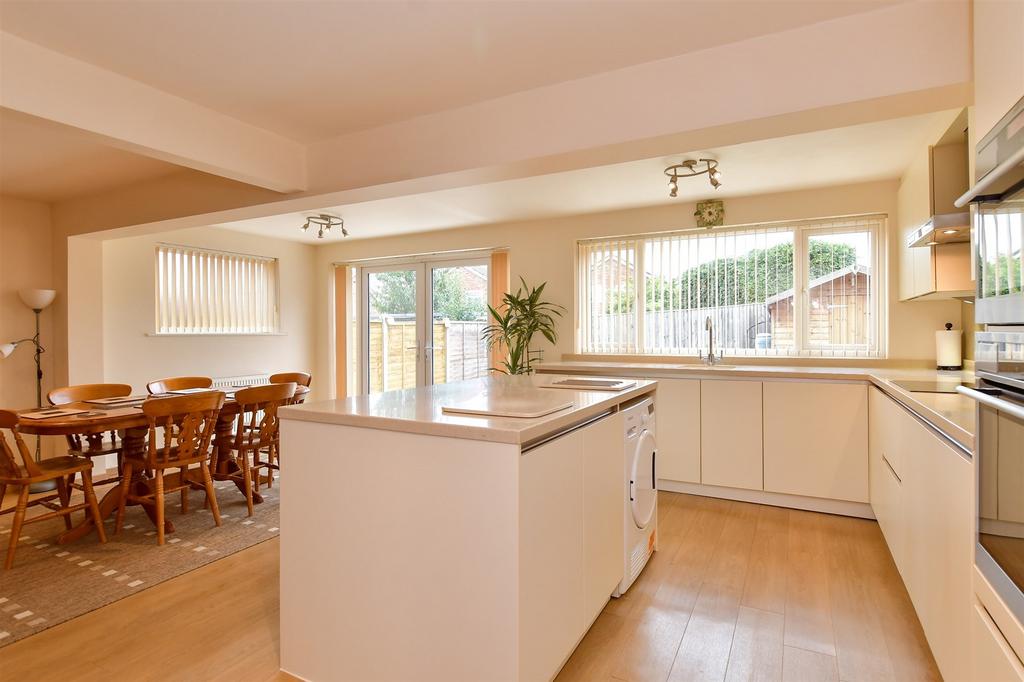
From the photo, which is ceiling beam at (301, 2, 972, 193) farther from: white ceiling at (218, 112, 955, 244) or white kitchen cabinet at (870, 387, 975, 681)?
white kitchen cabinet at (870, 387, 975, 681)

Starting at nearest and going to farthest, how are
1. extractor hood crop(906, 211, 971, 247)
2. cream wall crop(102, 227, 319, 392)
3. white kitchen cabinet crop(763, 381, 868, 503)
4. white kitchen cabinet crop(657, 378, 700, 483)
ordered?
extractor hood crop(906, 211, 971, 247) < white kitchen cabinet crop(763, 381, 868, 503) < white kitchen cabinet crop(657, 378, 700, 483) < cream wall crop(102, 227, 319, 392)

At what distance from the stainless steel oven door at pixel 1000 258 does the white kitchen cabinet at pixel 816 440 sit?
7.76ft

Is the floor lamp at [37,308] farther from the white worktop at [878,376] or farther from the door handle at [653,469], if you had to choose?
the door handle at [653,469]

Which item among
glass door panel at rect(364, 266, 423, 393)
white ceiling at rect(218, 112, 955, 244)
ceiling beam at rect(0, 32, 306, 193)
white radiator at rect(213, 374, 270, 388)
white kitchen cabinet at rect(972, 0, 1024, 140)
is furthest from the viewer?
glass door panel at rect(364, 266, 423, 393)

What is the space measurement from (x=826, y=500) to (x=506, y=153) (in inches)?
120

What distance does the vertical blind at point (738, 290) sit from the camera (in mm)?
4020

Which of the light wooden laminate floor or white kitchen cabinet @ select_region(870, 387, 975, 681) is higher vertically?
white kitchen cabinet @ select_region(870, 387, 975, 681)

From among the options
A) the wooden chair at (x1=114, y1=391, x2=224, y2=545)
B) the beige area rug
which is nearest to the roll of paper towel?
the beige area rug

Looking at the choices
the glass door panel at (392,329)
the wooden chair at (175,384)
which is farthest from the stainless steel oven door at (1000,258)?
the glass door panel at (392,329)

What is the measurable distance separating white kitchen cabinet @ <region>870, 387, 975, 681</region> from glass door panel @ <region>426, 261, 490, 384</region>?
415 cm

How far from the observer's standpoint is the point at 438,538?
1.54 m

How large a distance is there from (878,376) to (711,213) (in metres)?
1.83

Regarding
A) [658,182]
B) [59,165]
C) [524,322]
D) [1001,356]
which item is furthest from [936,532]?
[59,165]

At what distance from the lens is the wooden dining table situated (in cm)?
282
